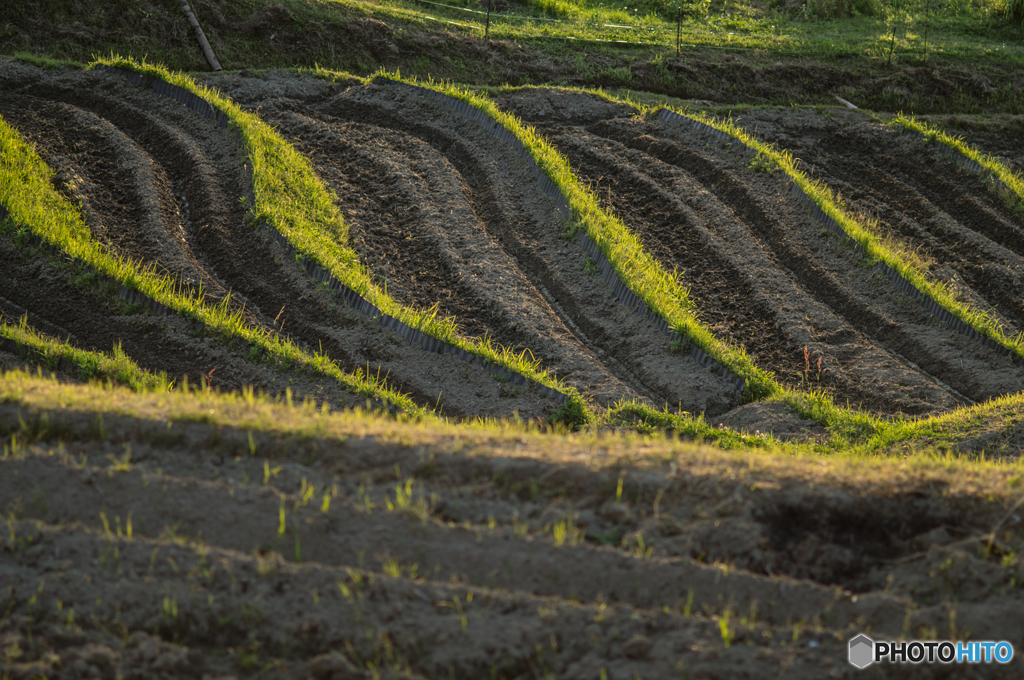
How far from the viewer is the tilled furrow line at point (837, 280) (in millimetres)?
8938

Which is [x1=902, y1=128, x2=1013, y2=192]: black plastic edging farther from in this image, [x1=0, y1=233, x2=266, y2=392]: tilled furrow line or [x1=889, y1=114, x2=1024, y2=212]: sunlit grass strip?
[x1=0, y1=233, x2=266, y2=392]: tilled furrow line

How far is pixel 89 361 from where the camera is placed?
279 inches

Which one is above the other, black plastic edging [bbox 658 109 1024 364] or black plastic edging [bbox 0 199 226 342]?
black plastic edging [bbox 658 109 1024 364]

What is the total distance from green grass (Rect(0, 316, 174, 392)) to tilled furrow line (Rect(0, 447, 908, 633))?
2.42 meters

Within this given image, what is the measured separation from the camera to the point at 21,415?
16.2 ft

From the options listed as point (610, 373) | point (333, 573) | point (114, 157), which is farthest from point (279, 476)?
point (114, 157)

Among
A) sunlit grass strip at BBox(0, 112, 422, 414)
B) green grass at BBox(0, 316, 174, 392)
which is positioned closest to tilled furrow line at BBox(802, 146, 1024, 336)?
sunlit grass strip at BBox(0, 112, 422, 414)

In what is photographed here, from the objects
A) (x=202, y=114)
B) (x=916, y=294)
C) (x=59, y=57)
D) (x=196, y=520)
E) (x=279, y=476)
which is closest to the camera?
(x=196, y=520)

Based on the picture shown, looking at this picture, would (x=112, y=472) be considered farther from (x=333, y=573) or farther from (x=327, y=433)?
(x=333, y=573)

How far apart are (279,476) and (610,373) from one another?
15.6 feet

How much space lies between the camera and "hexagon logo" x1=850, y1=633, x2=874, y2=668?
357 cm

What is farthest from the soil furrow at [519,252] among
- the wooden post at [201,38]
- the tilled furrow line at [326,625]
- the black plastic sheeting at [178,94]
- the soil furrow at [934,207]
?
the soil furrow at [934,207]

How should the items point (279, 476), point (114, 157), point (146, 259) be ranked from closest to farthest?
1. point (279, 476)
2. point (146, 259)
3. point (114, 157)

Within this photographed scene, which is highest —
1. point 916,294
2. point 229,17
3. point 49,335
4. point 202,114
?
point 229,17
